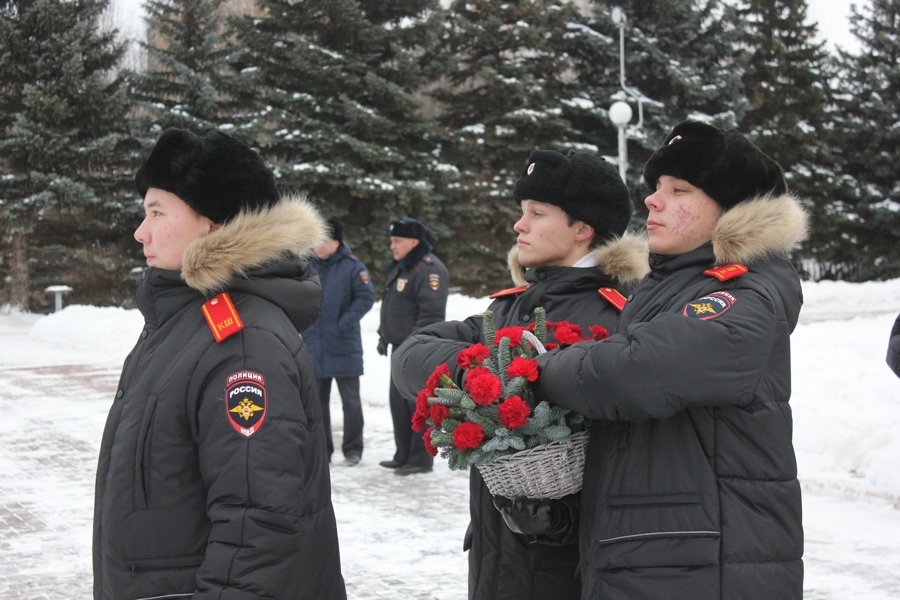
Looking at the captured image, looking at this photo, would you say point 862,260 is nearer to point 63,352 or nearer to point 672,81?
point 672,81

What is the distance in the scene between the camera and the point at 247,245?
2225mm

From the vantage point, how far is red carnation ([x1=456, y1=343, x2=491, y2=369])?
7.37 feet

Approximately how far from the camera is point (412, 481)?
7094 mm

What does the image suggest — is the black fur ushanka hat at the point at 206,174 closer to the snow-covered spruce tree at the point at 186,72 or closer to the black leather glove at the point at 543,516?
the black leather glove at the point at 543,516

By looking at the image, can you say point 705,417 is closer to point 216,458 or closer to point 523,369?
point 523,369

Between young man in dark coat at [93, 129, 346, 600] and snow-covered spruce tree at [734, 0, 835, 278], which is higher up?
snow-covered spruce tree at [734, 0, 835, 278]

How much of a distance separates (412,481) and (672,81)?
68.0ft

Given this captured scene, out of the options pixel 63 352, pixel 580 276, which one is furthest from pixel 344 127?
pixel 580 276

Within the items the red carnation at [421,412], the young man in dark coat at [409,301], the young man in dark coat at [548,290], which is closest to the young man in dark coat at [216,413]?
the red carnation at [421,412]

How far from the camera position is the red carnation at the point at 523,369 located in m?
2.13

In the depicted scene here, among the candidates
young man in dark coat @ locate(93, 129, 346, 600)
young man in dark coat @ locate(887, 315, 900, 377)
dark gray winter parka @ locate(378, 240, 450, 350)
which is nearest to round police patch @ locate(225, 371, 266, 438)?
young man in dark coat @ locate(93, 129, 346, 600)

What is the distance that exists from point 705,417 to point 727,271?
0.36m

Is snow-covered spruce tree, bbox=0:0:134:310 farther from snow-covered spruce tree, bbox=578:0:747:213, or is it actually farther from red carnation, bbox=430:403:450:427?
red carnation, bbox=430:403:450:427

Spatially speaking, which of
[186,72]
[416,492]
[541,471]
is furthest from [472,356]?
[186,72]
